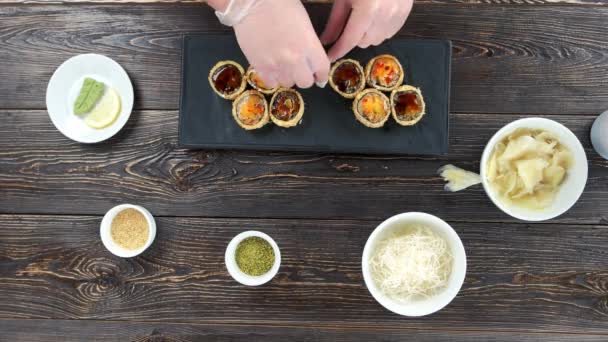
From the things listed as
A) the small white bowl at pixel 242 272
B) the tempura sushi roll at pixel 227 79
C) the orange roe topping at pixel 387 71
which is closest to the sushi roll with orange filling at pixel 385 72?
the orange roe topping at pixel 387 71

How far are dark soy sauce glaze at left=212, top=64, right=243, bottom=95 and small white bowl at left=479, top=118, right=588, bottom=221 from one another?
722 millimetres

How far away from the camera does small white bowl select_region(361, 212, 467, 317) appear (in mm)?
1255

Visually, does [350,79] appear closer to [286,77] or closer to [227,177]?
[286,77]

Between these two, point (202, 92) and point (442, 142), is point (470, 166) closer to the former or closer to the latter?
point (442, 142)

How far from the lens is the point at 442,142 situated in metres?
1.35

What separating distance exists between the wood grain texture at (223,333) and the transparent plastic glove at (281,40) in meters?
0.78

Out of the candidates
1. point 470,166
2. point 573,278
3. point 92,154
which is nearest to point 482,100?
point 470,166

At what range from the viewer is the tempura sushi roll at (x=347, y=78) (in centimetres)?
135

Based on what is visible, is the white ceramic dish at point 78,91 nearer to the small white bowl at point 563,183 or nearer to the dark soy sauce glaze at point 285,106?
the dark soy sauce glaze at point 285,106

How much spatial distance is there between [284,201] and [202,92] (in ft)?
1.33

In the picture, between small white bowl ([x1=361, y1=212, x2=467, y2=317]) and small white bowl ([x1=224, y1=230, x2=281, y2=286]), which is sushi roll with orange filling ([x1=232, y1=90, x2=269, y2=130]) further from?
small white bowl ([x1=361, y1=212, x2=467, y2=317])

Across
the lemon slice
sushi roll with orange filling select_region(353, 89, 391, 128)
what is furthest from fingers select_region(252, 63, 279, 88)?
the lemon slice

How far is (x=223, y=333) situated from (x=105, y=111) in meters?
0.76

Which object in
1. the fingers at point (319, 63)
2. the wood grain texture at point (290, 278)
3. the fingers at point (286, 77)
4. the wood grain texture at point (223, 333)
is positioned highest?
the fingers at point (319, 63)
